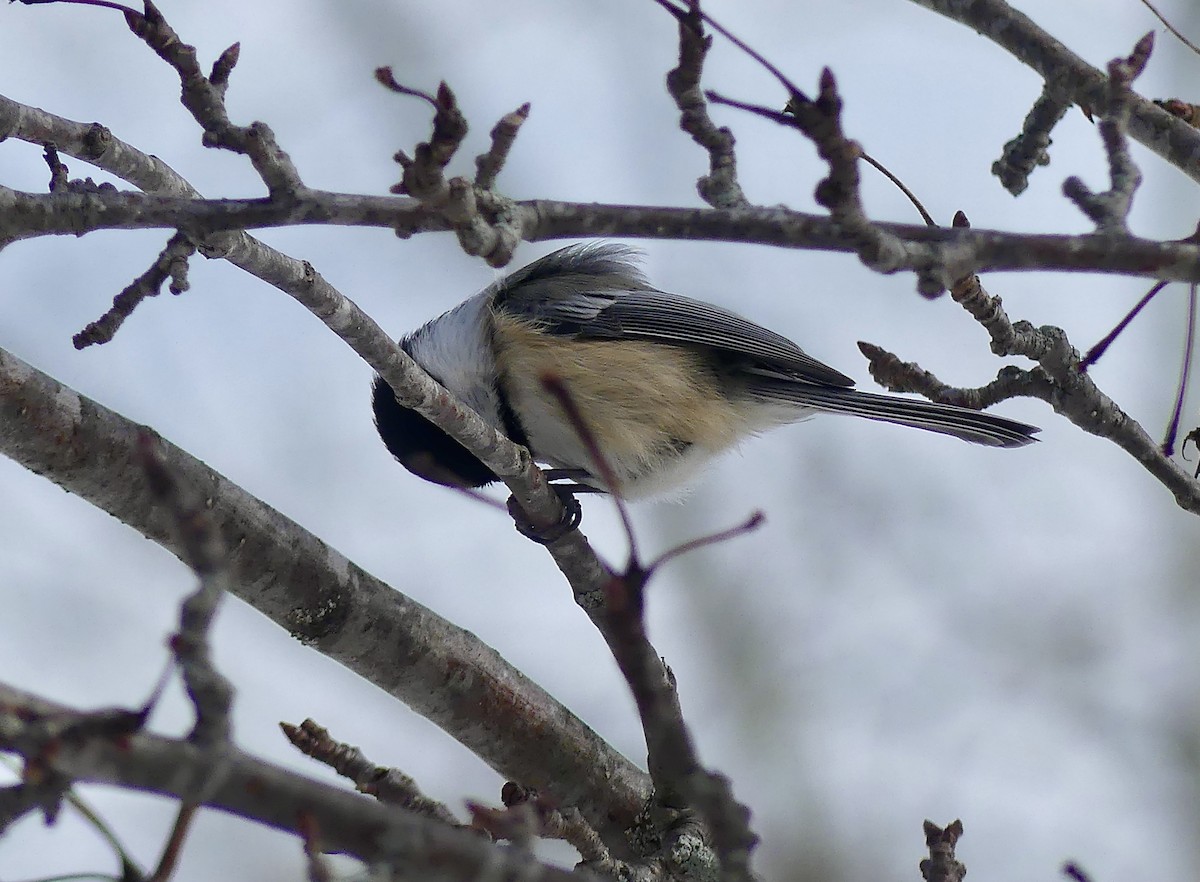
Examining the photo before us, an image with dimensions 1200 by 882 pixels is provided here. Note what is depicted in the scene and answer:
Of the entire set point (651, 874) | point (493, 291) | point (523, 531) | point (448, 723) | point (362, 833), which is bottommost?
point (362, 833)

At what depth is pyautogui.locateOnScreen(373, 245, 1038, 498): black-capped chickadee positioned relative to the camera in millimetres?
3766

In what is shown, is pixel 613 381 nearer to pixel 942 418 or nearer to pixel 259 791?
pixel 942 418

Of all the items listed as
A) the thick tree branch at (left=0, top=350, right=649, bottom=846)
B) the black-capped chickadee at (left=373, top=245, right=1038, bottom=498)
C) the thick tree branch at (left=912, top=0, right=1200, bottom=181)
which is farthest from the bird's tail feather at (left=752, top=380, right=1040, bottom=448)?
the thick tree branch at (left=0, top=350, right=649, bottom=846)

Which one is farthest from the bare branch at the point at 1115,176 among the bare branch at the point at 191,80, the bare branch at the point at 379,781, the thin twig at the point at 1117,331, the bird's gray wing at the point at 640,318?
the bird's gray wing at the point at 640,318

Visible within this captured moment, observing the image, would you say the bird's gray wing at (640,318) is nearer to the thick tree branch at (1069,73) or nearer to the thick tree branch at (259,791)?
the thick tree branch at (1069,73)

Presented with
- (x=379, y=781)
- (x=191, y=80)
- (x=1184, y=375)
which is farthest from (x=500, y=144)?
(x=1184, y=375)

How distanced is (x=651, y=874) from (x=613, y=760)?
0.41 m

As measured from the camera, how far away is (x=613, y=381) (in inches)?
150

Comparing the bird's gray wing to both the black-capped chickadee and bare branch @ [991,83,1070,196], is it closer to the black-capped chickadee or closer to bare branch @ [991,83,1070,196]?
the black-capped chickadee

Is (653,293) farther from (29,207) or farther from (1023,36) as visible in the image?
(29,207)

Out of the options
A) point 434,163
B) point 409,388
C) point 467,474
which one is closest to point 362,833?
point 434,163

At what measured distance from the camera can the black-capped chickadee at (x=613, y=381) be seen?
12.4 ft

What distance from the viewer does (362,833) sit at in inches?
43.4

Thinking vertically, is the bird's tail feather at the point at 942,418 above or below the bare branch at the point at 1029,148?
below
